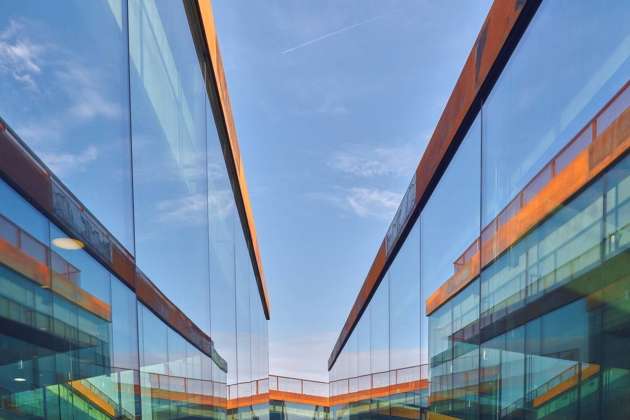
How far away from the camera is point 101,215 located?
3.01 meters

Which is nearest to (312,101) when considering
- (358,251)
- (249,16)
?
(358,251)

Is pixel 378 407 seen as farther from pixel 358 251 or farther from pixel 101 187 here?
pixel 101 187

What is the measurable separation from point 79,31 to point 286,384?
2301cm

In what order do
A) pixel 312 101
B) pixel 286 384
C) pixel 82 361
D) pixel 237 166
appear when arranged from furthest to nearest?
pixel 286 384
pixel 312 101
pixel 237 166
pixel 82 361

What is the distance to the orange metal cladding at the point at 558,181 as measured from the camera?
3.04 m

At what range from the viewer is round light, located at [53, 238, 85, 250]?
2465mm

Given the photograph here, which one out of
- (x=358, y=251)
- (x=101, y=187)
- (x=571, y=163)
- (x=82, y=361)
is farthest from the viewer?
(x=358, y=251)

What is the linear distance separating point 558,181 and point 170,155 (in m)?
3.09

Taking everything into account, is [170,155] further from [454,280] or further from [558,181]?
[454,280]

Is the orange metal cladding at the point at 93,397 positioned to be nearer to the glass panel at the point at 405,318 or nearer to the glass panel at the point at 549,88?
the glass panel at the point at 549,88

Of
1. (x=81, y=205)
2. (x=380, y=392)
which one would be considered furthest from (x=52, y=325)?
(x=380, y=392)

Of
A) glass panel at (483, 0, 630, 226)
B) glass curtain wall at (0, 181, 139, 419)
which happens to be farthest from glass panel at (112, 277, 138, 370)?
glass panel at (483, 0, 630, 226)

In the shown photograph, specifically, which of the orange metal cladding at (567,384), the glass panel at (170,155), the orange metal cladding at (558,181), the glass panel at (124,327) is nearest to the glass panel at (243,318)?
the glass panel at (170,155)

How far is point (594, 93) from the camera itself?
10.8 feet
